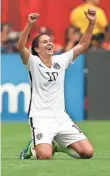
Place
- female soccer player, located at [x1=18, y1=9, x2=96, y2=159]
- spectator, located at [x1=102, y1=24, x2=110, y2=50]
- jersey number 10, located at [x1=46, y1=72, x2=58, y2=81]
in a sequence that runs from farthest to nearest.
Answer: spectator, located at [x1=102, y1=24, x2=110, y2=50] → jersey number 10, located at [x1=46, y1=72, x2=58, y2=81] → female soccer player, located at [x1=18, y1=9, x2=96, y2=159]

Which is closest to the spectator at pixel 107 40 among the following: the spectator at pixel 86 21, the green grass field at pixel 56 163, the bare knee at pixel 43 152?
the spectator at pixel 86 21

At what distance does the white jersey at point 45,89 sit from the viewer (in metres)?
10.7

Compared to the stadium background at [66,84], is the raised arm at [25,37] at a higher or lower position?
higher

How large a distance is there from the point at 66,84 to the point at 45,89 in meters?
7.67

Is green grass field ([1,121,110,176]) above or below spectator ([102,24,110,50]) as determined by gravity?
below

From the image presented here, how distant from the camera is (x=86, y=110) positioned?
18328mm

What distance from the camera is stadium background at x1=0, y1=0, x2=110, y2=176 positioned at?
15484mm

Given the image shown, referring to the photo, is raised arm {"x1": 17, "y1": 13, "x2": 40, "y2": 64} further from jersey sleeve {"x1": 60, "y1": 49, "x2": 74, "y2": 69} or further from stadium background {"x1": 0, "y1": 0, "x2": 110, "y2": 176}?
stadium background {"x1": 0, "y1": 0, "x2": 110, "y2": 176}

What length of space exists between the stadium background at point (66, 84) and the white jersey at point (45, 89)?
1.49 metres

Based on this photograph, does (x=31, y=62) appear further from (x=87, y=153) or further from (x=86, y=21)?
(x=86, y=21)

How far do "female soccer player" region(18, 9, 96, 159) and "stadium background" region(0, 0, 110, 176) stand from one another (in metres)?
1.32

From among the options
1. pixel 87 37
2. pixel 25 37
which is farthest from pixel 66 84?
pixel 25 37

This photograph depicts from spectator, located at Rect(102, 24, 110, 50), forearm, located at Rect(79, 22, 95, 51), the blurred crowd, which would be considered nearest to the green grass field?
forearm, located at Rect(79, 22, 95, 51)

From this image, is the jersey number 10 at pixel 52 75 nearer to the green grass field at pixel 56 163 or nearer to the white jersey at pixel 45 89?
the white jersey at pixel 45 89
